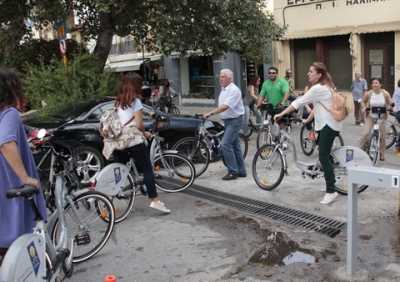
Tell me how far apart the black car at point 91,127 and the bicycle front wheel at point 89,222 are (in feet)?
9.15

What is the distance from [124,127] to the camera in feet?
19.7

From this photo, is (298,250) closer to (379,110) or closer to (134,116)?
(134,116)

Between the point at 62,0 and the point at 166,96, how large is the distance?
707 cm

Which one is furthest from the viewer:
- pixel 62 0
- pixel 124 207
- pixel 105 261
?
pixel 62 0

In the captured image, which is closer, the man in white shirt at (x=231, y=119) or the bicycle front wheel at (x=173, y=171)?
the bicycle front wheel at (x=173, y=171)

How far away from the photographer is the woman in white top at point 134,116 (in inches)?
237

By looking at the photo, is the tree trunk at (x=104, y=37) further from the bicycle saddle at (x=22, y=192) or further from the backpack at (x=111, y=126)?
the bicycle saddle at (x=22, y=192)

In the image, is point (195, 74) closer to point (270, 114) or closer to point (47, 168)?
point (270, 114)

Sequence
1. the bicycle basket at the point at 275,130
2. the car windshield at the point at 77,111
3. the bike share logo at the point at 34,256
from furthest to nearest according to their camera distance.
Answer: the car windshield at the point at 77,111 < the bicycle basket at the point at 275,130 < the bike share logo at the point at 34,256

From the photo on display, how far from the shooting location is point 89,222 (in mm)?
4805

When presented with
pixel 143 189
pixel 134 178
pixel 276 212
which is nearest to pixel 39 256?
pixel 134 178

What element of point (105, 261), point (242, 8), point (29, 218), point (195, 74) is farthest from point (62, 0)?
point (195, 74)

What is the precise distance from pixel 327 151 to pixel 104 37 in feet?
28.7

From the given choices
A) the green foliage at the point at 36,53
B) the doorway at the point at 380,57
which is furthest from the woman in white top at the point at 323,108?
the doorway at the point at 380,57
